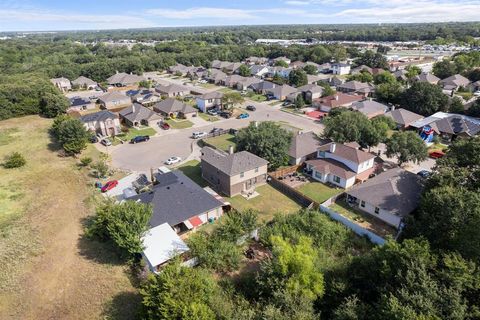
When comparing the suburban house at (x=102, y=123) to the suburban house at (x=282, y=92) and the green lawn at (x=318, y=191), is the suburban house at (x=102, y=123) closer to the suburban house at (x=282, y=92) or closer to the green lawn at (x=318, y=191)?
the green lawn at (x=318, y=191)

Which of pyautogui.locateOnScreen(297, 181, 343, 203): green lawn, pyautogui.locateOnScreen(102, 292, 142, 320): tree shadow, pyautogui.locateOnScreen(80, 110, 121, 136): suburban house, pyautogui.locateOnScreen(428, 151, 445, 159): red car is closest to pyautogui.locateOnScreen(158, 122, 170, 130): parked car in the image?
pyautogui.locateOnScreen(80, 110, 121, 136): suburban house

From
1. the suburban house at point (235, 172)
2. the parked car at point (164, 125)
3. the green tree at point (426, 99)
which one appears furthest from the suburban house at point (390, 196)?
the parked car at point (164, 125)

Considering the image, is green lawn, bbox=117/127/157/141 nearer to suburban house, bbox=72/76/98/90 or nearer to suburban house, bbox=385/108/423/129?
suburban house, bbox=385/108/423/129

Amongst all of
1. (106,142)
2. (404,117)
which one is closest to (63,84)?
(106,142)

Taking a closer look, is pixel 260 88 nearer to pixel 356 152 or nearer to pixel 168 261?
pixel 356 152

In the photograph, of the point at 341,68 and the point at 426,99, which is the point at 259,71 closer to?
the point at 341,68

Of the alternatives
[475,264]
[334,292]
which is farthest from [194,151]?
[475,264]
